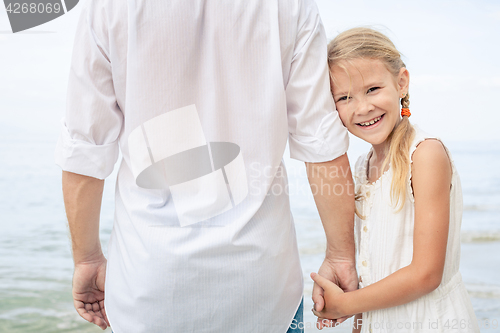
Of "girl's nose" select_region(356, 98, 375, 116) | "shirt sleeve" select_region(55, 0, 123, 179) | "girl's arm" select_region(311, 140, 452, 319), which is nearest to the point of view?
"shirt sleeve" select_region(55, 0, 123, 179)

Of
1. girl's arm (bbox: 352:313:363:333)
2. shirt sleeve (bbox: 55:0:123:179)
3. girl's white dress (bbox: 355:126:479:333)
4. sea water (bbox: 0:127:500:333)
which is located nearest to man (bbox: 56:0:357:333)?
shirt sleeve (bbox: 55:0:123:179)

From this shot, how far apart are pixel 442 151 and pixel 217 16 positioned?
687mm

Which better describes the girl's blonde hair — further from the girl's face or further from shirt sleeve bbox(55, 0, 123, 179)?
shirt sleeve bbox(55, 0, 123, 179)

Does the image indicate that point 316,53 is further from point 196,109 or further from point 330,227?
point 330,227

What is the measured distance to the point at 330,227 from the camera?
1278 millimetres

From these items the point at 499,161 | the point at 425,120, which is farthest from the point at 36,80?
the point at 499,161

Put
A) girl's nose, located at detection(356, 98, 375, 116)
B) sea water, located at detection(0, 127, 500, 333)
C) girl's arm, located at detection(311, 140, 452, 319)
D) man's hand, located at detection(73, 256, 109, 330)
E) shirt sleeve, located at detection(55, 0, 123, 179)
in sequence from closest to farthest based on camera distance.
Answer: shirt sleeve, located at detection(55, 0, 123, 179), girl's arm, located at detection(311, 140, 452, 319), girl's nose, located at detection(356, 98, 375, 116), man's hand, located at detection(73, 256, 109, 330), sea water, located at detection(0, 127, 500, 333)

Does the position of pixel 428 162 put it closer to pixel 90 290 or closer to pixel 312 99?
pixel 312 99

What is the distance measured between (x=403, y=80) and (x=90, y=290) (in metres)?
1.25

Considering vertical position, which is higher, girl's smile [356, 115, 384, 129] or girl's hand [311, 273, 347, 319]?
girl's smile [356, 115, 384, 129]

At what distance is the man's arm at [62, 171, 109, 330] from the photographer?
1216mm

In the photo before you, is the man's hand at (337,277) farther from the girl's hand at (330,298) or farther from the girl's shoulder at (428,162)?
the girl's shoulder at (428,162)

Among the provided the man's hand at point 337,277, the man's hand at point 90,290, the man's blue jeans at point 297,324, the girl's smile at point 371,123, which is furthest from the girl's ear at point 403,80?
the man's hand at point 90,290

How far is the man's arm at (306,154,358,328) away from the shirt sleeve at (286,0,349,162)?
0.05 metres
